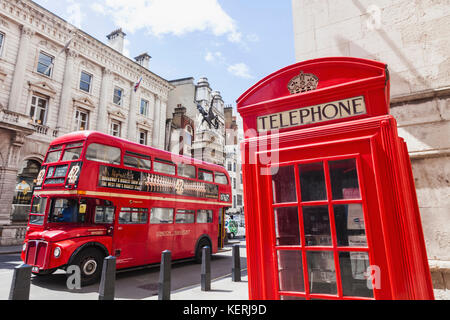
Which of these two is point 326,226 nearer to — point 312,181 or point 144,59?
point 312,181

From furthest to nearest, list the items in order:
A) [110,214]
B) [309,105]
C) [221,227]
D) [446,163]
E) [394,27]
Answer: [221,227] < [110,214] < [394,27] < [446,163] < [309,105]

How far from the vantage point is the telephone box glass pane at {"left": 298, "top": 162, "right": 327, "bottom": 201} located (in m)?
2.25

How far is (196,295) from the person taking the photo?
5.34 m

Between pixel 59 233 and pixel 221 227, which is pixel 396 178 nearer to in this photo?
pixel 59 233

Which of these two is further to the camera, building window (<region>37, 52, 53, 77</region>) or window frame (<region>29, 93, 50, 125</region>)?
building window (<region>37, 52, 53, 77</region>)

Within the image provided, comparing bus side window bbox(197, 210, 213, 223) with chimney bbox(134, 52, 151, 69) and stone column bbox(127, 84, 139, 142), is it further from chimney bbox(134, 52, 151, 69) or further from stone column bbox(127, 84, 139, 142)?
chimney bbox(134, 52, 151, 69)

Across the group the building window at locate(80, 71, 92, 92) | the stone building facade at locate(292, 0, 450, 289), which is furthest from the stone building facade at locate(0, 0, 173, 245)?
the stone building facade at locate(292, 0, 450, 289)

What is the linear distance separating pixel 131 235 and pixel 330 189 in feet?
23.3

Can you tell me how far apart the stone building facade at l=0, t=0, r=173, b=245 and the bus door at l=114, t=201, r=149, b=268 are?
1001 cm

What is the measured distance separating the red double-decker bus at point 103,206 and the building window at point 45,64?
11989 millimetres

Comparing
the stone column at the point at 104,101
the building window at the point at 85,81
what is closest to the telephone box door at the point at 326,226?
the stone column at the point at 104,101

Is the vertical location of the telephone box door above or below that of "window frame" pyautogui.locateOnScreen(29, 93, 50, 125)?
below
